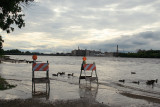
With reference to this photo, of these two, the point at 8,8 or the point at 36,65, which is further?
the point at 36,65

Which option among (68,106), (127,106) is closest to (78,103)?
(68,106)

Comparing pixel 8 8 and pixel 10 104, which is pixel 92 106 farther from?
pixel 8 8

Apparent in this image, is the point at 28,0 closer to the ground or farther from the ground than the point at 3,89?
farther from the ground

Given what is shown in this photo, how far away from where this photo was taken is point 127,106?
29.8ft

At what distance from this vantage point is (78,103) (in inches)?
354

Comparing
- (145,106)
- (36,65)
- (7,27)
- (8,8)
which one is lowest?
(145,106)

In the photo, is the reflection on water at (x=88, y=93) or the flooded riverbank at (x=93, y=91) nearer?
the flooded riverbank at (x=93, y=91)

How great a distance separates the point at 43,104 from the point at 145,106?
509cm

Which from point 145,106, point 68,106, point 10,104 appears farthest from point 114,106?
point 10,104

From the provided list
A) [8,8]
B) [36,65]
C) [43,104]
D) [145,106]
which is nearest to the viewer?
[8,8]

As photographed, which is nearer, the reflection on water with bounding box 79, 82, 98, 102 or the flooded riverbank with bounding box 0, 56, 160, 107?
the flooded riverbank with bounding box 0, 56, 160, 107

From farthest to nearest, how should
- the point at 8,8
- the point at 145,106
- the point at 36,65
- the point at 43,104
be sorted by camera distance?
the point at 36,65, the point at 145,106, the point at 43,104, the point at 8,8

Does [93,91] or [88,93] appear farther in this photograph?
[93,91]

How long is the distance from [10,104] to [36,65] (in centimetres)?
373
